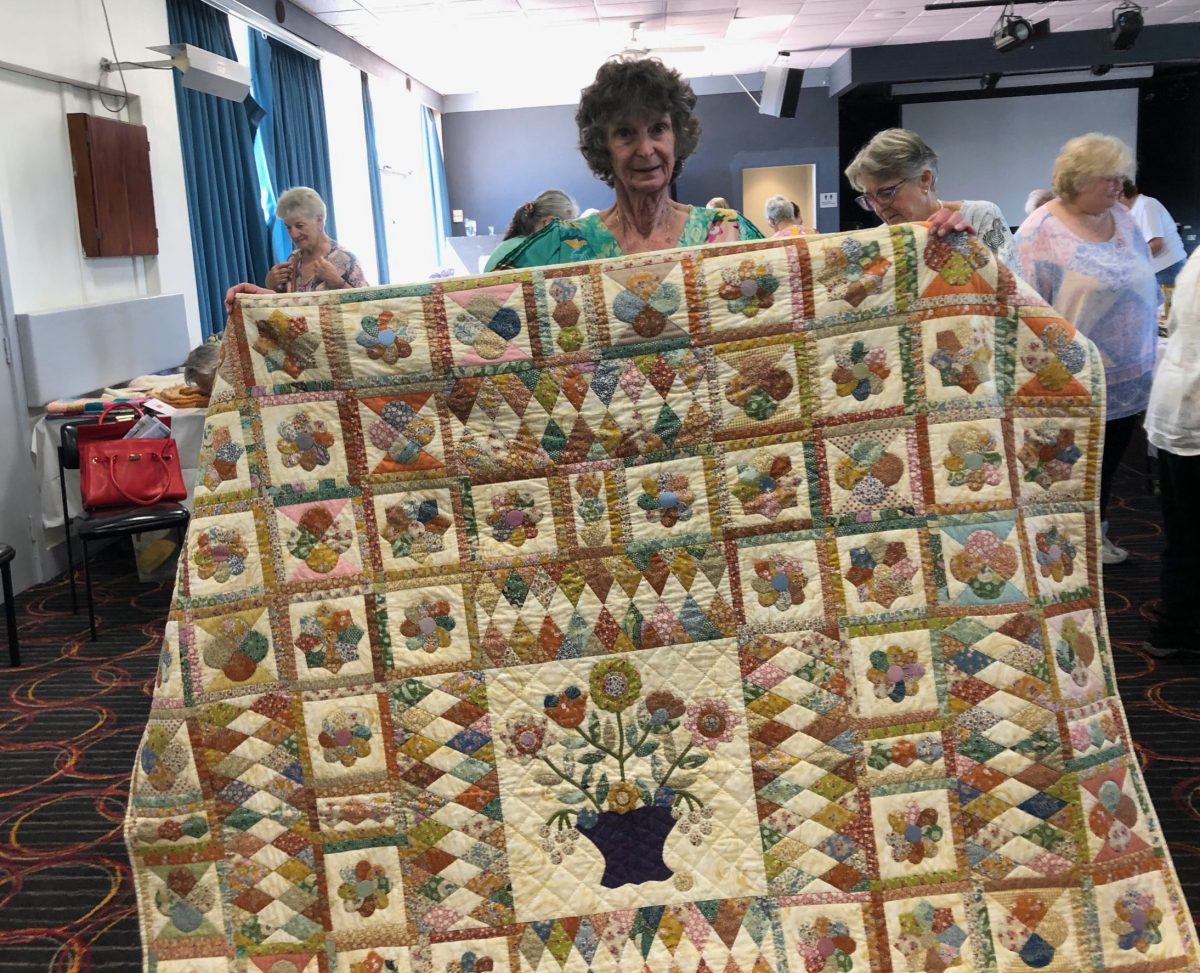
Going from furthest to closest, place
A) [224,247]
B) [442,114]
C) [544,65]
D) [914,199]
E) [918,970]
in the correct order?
[442,114] < [544,65] < [224,247] < [914,199] < [918,970]

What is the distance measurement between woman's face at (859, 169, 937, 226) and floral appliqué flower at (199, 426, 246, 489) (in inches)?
79.6

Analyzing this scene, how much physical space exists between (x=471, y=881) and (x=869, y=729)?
657 mm

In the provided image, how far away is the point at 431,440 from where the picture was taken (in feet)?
5.93

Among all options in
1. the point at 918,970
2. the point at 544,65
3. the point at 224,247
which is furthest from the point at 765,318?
the point at 544,65

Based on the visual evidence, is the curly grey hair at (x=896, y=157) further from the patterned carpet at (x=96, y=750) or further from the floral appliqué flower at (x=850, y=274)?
the patterned carpet at (x=96, y=750)

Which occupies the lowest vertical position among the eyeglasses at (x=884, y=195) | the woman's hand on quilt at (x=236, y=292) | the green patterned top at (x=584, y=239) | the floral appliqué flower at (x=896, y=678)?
the floral appliqué flower at (x=896, y=678)

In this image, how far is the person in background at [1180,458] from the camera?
3012mm

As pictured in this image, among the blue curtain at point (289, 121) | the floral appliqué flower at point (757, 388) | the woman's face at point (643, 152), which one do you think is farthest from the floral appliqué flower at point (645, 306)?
the blue curtain at point (289, 121)

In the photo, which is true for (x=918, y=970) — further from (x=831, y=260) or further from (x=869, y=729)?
(x=831, y=260)

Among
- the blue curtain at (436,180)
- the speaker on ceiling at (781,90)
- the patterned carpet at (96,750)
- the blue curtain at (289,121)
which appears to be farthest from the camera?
the blue curtain at (436,180)

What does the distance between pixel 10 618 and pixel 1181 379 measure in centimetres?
372

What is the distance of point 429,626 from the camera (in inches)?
70.6

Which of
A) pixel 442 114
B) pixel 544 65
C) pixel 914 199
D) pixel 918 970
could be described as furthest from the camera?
pixel 442 114

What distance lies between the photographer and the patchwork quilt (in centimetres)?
174
